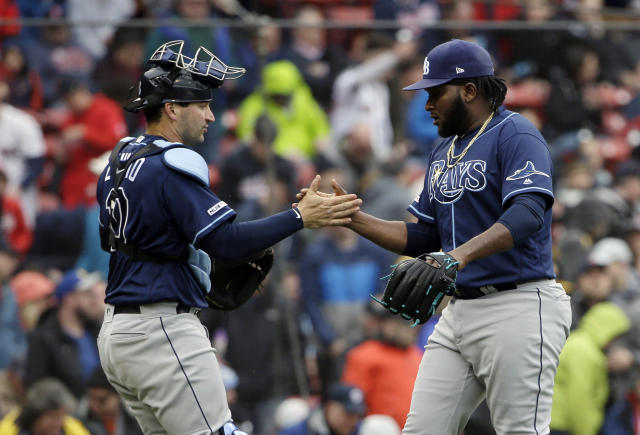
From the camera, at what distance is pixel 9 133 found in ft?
28.8

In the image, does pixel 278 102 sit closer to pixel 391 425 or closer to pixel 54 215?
pixel 54 215

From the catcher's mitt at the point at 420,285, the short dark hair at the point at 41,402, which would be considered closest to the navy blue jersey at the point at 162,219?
the catcher's mitt at the point at 420,285

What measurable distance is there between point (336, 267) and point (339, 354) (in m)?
0.69

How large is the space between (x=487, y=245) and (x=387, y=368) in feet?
11.1

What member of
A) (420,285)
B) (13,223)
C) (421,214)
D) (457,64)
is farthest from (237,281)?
(13,223)

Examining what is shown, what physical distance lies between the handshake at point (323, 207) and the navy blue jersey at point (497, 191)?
17.7 inches

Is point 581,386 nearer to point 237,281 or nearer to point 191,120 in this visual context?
point 237,281

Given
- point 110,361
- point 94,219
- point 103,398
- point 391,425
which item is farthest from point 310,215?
point 94,219

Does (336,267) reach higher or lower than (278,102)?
lower

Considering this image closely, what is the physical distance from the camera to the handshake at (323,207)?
496 cm

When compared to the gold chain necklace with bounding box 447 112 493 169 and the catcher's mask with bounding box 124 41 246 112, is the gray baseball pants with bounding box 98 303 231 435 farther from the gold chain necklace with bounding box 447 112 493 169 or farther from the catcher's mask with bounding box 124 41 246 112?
the gold chain necklace with bounding box 447 112 493 169

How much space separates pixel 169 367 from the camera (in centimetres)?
466

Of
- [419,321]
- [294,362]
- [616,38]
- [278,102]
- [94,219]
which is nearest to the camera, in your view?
[419,321]

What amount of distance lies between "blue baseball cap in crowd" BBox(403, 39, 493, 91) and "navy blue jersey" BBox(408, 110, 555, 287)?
25 cm
